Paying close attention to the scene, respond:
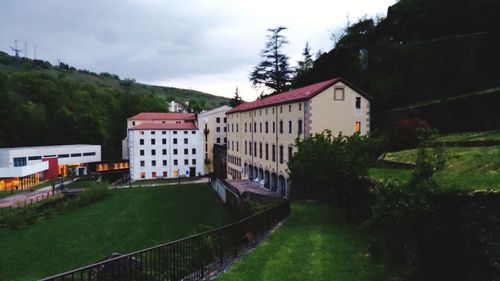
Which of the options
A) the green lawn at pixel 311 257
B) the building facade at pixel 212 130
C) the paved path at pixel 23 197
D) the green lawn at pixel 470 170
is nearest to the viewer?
the green lawn at pixel 470 170

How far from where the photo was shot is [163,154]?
197 feet

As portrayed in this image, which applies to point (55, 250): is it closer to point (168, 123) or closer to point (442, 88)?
point (442, 88)

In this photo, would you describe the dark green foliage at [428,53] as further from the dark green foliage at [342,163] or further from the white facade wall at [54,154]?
the white facade wall at [54,154]

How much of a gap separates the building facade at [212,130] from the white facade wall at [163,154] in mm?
1162

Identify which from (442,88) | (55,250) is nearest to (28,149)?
(55,250)

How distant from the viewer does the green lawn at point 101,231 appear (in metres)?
20.4

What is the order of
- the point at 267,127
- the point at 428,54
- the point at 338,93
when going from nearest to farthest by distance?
the point at 338,93 → the point at 428,54 → the point at 267,127

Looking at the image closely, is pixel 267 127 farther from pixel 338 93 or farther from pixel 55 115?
pixel 55 115

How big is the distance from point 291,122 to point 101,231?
59.6 ft

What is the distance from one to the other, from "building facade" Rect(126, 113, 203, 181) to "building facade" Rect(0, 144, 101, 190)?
10.9m

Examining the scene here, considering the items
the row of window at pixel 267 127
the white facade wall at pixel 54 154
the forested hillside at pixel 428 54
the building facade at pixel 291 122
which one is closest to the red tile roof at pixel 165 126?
the white facade wall at pixel 54 154

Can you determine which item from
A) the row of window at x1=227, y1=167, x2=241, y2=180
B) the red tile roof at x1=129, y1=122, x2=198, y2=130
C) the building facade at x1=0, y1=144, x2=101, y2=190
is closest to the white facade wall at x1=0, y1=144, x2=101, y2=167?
the building facade at x1=0, y1=144, x2=101, y2=190

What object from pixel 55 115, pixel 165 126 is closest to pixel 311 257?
pixel 165 126

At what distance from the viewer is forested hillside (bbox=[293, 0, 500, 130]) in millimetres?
29500
